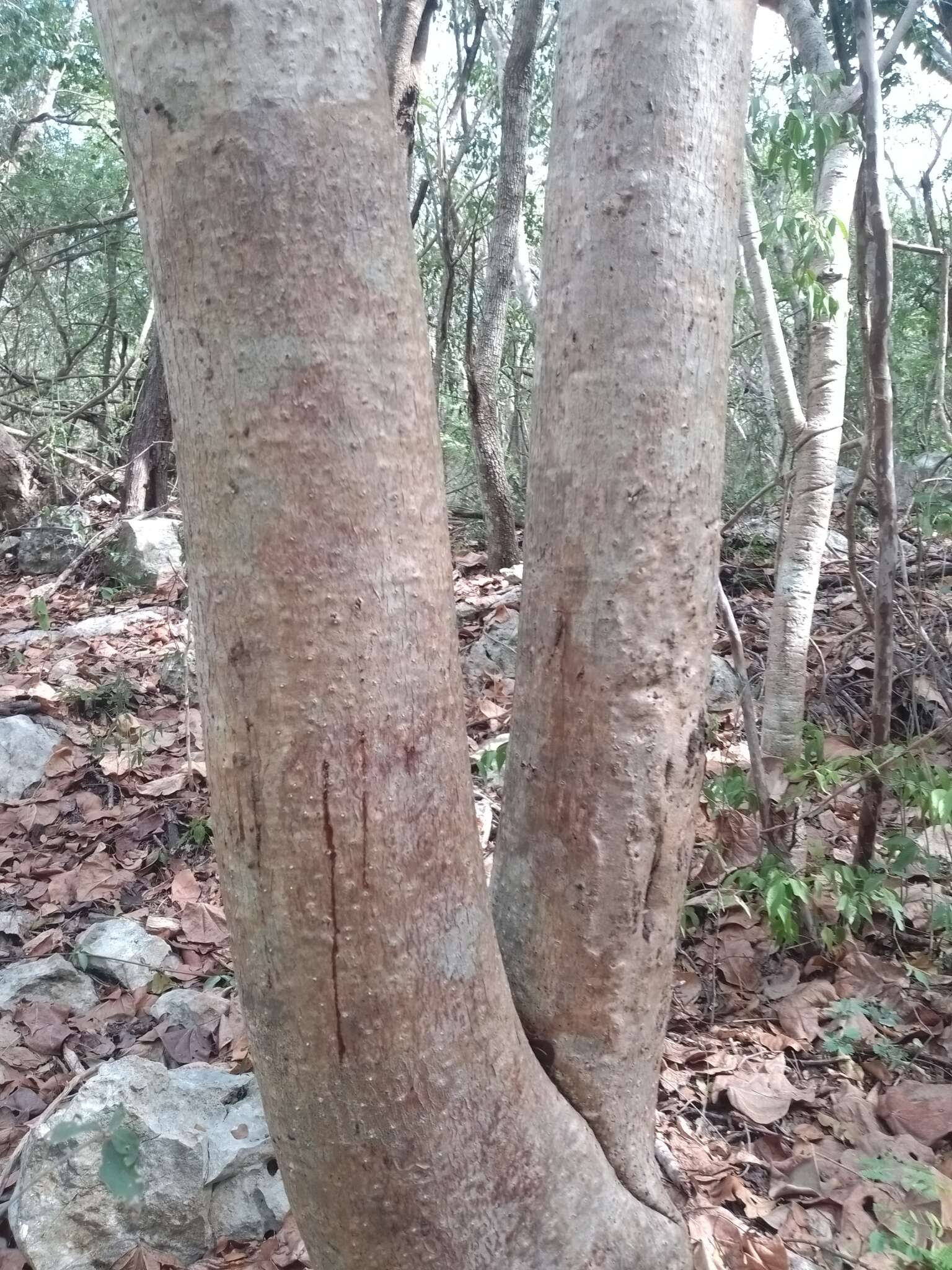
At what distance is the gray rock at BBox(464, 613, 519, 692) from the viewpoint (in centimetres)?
478

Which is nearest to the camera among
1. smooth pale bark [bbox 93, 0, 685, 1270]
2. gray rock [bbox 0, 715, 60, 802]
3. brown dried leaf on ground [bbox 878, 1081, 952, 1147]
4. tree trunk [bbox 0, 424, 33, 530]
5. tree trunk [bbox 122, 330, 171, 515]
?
smooth pale bark [bbox 93, 0, 685, 1270]

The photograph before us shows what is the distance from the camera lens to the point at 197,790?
416 centimetres

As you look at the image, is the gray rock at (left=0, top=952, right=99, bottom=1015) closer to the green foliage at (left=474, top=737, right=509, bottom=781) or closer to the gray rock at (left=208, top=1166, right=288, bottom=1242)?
the gray rock at (left=208, top=1166, right=288, bottom=1242)

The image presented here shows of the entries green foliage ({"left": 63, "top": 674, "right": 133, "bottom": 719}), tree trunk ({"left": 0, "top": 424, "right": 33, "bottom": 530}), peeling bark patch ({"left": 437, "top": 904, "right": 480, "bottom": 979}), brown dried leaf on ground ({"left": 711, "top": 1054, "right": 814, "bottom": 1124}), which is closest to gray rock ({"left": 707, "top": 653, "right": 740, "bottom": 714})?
brown dried leaf on ground ({"left": 711, "top": 1054, "right": 814, "bottom": 1124})

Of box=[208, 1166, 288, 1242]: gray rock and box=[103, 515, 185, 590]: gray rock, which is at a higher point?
box=[103, 515, 185, 590]: gray rock

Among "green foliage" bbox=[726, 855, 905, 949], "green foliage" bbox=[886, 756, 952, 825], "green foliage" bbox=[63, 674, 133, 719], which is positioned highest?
"green foliage" bbox=[886, 756, 952, 825]

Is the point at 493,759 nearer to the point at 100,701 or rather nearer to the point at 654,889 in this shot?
the point at 654,889

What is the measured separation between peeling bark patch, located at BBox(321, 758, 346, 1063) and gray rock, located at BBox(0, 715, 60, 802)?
3.59m

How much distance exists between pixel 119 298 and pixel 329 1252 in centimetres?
1222

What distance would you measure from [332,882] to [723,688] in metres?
3.55

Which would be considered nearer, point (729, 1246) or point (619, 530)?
point (619, 530)

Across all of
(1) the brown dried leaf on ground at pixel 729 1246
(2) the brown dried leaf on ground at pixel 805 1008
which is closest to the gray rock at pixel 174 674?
(2) the brown dried leaf on ground at pixel 805 1008

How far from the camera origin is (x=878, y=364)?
98.0 inches

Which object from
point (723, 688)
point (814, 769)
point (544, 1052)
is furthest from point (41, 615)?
point (544, 1052)
